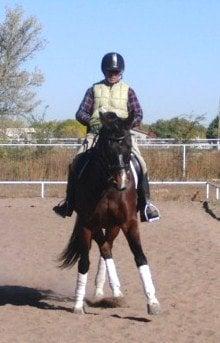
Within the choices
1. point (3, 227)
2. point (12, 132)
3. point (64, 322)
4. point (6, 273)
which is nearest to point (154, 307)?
point (64, 322)

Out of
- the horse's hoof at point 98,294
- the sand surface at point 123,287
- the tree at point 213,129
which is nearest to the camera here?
the sand surface at point 123,287

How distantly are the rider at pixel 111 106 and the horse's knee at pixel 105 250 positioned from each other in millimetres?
469

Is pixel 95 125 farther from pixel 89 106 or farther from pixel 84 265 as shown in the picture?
pixel 84 265

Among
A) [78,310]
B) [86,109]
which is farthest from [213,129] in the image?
[78,310]

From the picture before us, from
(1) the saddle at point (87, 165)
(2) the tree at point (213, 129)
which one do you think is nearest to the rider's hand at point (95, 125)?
(1) the saddle at point (87, 165)

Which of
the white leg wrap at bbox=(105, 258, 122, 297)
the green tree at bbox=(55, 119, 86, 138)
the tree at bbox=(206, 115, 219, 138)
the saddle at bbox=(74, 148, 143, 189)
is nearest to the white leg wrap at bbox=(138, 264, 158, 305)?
the white leg wrap at bbox=(105, 258, 122, 297)

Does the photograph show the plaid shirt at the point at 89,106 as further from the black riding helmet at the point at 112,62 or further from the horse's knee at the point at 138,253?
the horse's knee at the point at 138,253

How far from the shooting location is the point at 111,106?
8.41 metres

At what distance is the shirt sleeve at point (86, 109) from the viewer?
27.6ft

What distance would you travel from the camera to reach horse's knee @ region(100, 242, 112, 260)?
8460 mm

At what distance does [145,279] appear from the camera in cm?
799

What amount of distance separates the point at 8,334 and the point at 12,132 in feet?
93.1

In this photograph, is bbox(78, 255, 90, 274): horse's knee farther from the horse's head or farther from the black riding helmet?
the black riding helmet

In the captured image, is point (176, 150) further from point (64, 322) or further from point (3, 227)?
point (64, 322)
